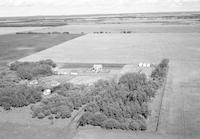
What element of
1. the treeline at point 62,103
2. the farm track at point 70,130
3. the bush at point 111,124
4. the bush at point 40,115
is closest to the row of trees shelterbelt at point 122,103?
the bush at point 111,124

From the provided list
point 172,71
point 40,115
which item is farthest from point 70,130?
point 172,71

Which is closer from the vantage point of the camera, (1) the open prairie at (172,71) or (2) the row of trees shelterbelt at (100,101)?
(1) the open prairie at (172,71)

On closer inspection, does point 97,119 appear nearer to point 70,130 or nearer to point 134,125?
point 70,130

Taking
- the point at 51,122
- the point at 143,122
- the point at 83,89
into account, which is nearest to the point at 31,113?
the point at 51,122

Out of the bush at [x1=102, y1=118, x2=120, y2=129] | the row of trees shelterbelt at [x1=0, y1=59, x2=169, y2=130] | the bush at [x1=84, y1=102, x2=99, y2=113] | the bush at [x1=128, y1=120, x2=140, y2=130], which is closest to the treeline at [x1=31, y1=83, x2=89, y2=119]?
the row of trees shelterbelt at [x1=0, y1=59, x2=169, y2=130]

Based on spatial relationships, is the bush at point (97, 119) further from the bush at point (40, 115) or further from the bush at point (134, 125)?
the bush at point (40, 115)

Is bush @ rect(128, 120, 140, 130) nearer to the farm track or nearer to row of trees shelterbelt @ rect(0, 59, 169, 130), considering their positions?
row of trees shelterbelt @ rect(0, 59, 169, 130)

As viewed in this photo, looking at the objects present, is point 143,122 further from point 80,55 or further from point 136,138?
point 80,55
